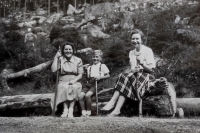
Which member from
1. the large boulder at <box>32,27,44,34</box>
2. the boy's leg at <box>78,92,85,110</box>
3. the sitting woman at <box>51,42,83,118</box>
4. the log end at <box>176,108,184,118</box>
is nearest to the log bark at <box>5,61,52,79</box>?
the large boulder at <box>32,27,44,34</box>

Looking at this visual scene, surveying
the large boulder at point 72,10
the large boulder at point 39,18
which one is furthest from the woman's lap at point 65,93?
the large boulder at point 39,18

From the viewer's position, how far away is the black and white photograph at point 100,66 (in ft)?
12.5

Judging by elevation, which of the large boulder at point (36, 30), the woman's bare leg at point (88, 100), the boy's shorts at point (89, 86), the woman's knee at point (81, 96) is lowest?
the woman's bare leg at point (88, 100)

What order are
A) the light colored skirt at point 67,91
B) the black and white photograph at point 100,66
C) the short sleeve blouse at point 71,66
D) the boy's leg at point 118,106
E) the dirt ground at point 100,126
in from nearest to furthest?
the dirt ground at point 100,126 → the black and white photograph at point 100,66 → the boy's leg at point 118,106 → the light colored skirt at point 67,91 → the short sleeve blouse at point 71,66

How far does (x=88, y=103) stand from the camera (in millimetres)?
4359

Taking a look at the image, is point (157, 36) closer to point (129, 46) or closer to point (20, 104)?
point (129, 46)

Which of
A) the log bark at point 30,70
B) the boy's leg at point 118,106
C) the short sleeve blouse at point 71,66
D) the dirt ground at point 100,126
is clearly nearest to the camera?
the dirt ground at point 100,126

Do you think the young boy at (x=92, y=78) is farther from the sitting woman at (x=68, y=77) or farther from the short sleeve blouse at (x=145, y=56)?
the short sleeve blouse at (x=145, y=56)

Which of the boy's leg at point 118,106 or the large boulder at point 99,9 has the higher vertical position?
the large boulder at point 99,9

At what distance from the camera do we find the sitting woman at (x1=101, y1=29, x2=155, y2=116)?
4.12m

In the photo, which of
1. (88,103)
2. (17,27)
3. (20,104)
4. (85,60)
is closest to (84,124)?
(88,103)

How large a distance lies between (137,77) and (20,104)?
1998mm

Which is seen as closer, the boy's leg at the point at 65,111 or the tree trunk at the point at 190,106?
the boy's leg at the point at 65,111

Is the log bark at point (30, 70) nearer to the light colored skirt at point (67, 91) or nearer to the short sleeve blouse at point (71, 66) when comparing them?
the short sleeve blouse at point (71, 66)
